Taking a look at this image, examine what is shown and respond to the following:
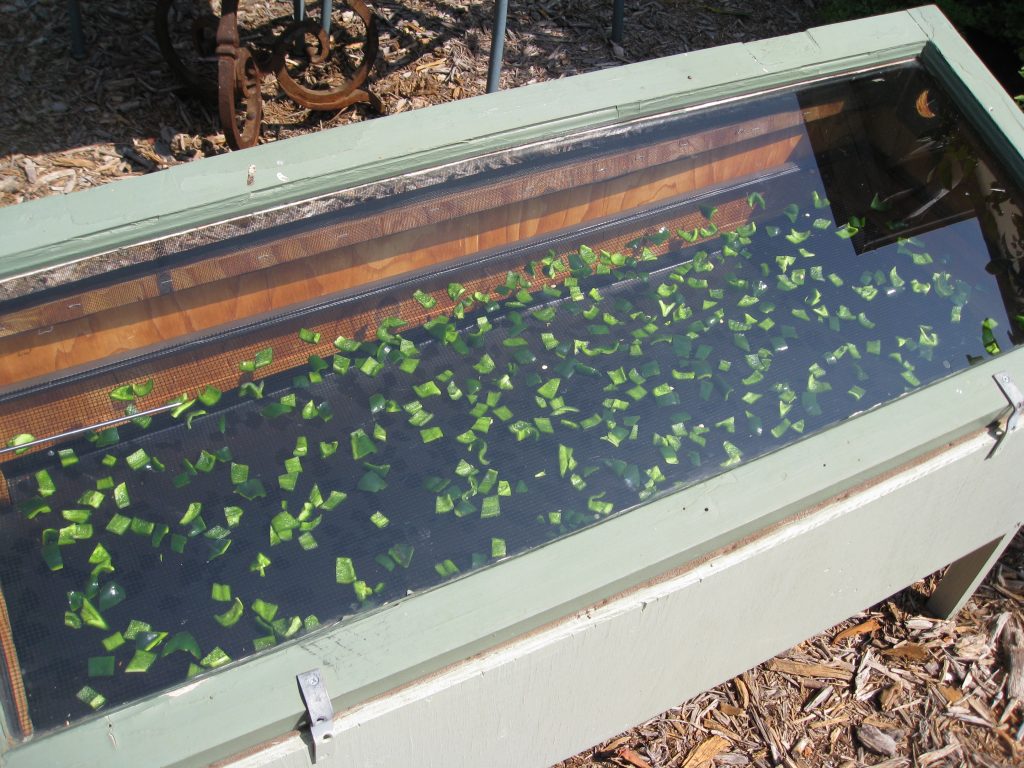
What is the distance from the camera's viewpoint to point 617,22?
13.5 ft

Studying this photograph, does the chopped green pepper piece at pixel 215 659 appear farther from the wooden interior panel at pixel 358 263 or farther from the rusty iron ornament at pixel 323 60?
the rusty iron ornament at pixel 323 60

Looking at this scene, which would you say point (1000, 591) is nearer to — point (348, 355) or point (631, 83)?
point (631, 83)

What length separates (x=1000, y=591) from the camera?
2771mm

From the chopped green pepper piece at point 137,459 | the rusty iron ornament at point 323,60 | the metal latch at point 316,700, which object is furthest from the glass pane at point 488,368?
the rusty iron ornament at point 323,60

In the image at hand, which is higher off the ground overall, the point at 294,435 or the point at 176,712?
the point at 294,435

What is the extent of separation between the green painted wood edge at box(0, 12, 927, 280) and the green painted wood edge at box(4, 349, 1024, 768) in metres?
0.81

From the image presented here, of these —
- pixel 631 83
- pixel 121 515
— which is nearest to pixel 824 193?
pixel 631 83

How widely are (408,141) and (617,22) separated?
2.64 metres

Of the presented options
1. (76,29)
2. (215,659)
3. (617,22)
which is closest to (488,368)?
(215,659)

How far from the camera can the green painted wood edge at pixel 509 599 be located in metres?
1.23

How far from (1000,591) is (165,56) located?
11.0 feet

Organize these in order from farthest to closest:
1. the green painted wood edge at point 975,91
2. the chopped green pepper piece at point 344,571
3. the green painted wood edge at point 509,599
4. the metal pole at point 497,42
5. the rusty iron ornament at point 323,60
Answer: the rusty iron ornament at point 323,60
the metal pole at point 497,42
the green painted wood edge at point 975,91
the chopped green pepper piece at point 344,571
the green painted wood edge at point 509,599

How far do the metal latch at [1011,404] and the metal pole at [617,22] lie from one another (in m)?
2.82

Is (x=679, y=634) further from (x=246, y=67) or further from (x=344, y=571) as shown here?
(x=246, y=67)
